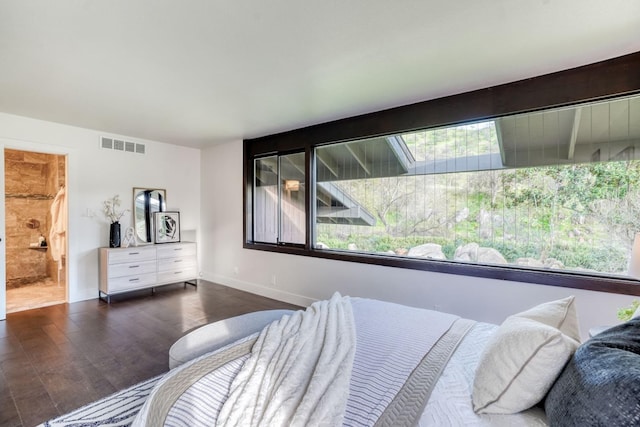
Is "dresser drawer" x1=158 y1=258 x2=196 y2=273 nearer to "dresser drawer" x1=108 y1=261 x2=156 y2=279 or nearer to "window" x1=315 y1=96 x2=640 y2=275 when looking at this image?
"dresser drawer" x1=108 y1=261 x2=156 y2=279

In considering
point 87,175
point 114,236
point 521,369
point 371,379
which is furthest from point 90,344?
point 521,369

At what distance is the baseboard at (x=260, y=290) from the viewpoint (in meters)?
4.19

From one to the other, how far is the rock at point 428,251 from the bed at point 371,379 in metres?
1.67

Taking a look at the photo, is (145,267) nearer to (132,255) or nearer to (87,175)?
(132,255)

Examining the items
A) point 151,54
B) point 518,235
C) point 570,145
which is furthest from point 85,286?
point 570,145

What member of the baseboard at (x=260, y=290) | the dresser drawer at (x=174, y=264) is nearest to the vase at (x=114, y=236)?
the dresser drawer at (x=174, y=264)

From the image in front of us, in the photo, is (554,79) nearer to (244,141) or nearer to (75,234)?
(244,141)

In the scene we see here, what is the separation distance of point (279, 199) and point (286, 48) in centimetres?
275

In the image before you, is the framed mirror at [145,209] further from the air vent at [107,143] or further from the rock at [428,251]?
the rock at [428,251]

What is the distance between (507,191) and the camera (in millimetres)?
2893

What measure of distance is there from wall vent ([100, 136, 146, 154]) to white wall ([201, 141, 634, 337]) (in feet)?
3.52

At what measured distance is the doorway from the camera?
5.20m

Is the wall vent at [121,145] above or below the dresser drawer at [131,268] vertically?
above

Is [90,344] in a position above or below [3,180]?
below
